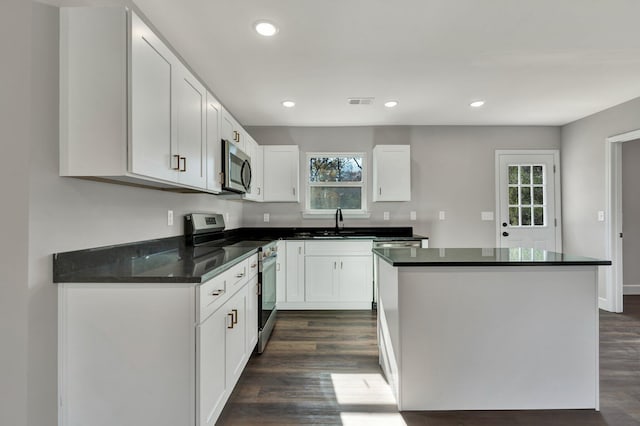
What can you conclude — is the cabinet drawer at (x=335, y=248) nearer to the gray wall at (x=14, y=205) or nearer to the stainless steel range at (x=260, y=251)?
the stainless steel range at (x=260, y=251)

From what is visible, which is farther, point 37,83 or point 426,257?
point 426,257

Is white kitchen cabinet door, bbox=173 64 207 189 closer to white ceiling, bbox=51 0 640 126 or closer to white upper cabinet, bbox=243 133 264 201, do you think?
white ceiling, bbox=51 0 640 126

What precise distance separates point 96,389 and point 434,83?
328 centimetres

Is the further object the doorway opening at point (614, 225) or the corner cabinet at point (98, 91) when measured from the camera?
the doorway opening at point (614, 225)

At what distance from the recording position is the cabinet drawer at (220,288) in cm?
140

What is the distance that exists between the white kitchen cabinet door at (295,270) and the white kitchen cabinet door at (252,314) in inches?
47.8

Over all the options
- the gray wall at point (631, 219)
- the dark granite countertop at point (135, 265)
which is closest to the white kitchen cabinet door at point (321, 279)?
Answer: the dark granite countertop at point (135, 265)

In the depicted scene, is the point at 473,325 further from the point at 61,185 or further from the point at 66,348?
the point at 61,185

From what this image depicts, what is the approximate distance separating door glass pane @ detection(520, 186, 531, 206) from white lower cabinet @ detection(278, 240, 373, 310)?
247 cm

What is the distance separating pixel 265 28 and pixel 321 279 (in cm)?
268

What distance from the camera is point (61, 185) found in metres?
1.34

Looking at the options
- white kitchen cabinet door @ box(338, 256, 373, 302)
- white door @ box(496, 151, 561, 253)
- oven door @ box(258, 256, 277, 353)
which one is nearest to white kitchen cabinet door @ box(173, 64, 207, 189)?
oven door @ box(258, 256, 277, 353)

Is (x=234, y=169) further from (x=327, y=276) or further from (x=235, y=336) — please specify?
(x=327, y=276)

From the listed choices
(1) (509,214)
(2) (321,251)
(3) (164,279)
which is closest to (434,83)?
(2) (321,251)
